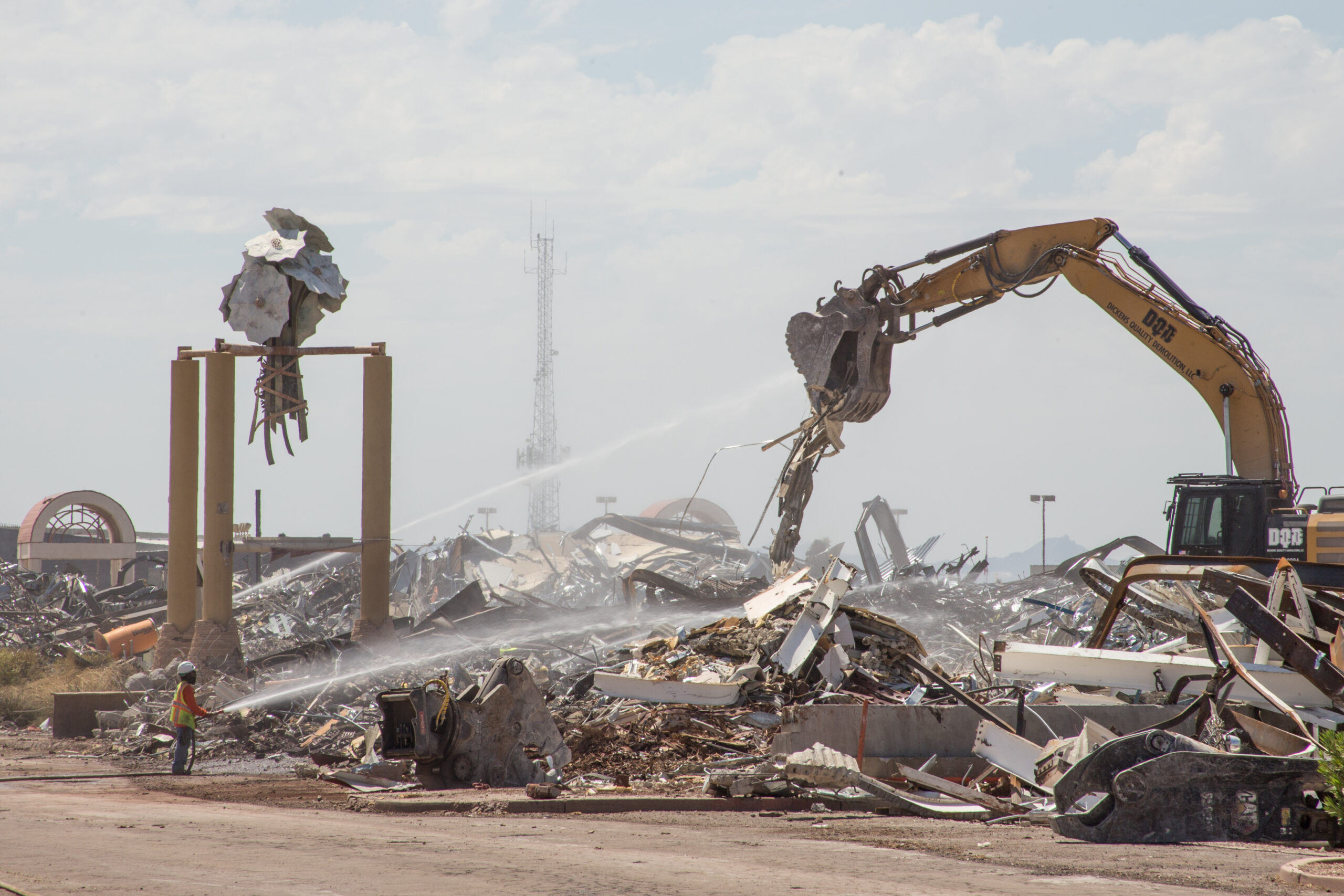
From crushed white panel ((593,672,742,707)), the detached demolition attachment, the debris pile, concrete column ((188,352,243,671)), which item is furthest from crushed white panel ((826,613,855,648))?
the debris pile

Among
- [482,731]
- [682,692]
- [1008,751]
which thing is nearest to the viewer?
[1008,751]

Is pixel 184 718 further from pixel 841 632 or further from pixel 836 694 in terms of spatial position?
pixel 841 632

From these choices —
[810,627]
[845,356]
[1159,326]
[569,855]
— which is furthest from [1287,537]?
[569,855]

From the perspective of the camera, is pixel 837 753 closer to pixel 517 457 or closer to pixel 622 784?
pixel 622 784

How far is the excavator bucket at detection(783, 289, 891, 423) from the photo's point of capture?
17.1 metres

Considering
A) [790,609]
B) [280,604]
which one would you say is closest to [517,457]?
[280,604]

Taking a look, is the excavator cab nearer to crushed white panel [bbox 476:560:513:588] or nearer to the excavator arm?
the excavator arm

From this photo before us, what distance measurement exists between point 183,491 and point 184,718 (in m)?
6.14

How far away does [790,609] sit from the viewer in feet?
44.6

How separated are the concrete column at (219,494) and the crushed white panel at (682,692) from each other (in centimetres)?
766

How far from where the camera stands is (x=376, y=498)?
17.8 metres

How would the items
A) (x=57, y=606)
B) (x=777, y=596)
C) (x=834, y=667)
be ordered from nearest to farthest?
(x=834, y=667), (x=777, y=596), (x=57, y=606)

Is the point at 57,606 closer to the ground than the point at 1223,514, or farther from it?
closer to the ground

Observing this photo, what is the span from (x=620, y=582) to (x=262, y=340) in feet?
50.4
